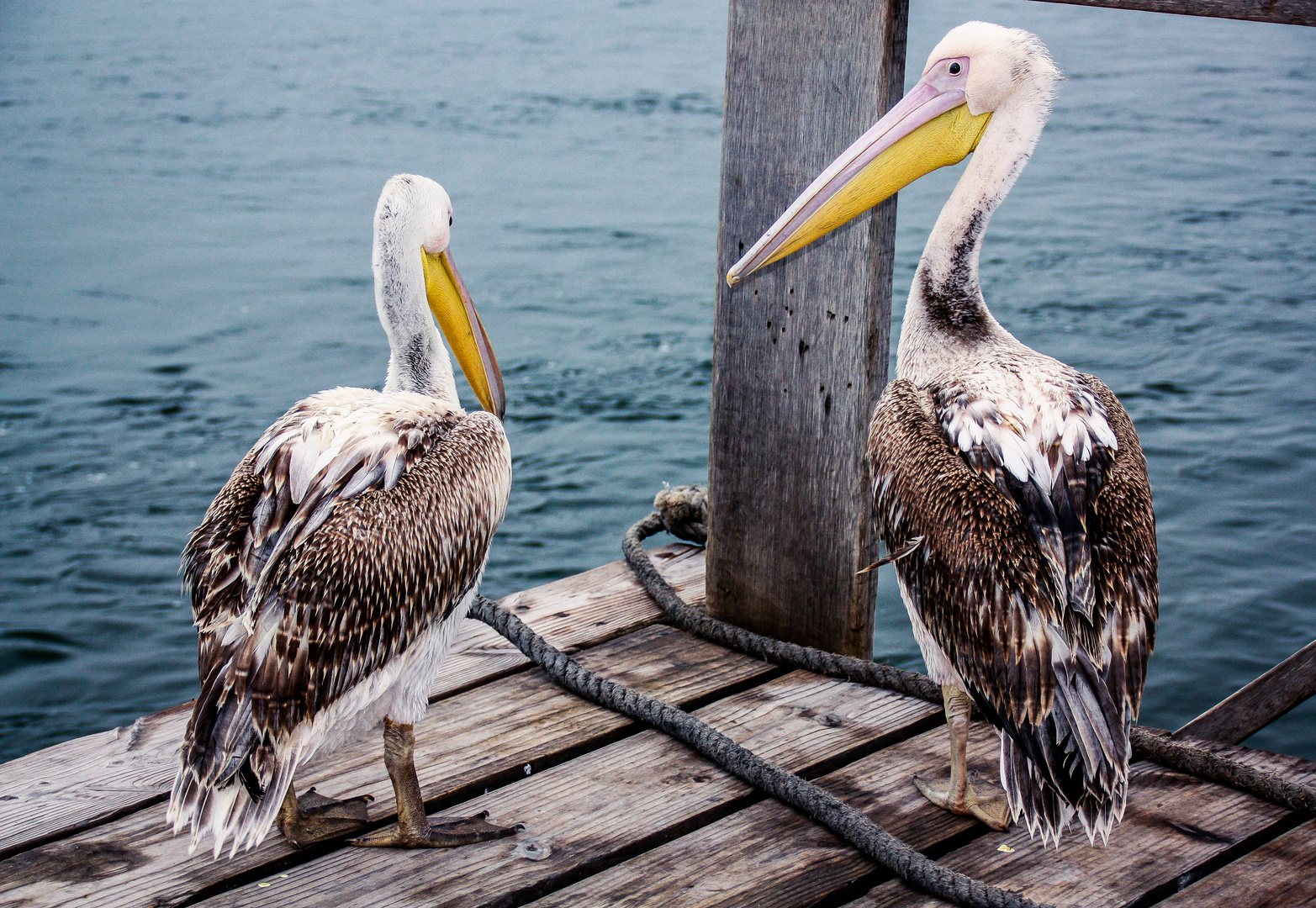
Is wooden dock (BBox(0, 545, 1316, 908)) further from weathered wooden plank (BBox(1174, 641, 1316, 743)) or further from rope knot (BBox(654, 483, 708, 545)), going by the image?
rope knot (BBox(654, 483, 708, 545))

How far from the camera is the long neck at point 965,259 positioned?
3053 millimetres

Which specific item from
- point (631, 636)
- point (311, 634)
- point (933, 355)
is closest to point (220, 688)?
point (311, 634)

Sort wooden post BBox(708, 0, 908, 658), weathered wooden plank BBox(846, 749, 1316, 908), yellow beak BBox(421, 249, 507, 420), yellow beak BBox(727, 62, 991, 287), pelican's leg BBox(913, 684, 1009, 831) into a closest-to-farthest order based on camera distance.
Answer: weathered wooden plank BBox(846, 749, 1316, 908) → pelican's leg BBox(913, 684, 1009, 831) → yellow beak BBox(727, 62, 991, 287) → wooden post BBox(708, 0, 908, 658) → yellow beak BBox(421, 249, 507, 420)

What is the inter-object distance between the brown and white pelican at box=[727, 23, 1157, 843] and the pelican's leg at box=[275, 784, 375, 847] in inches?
51.4

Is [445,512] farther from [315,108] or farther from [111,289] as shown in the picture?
[315,108]

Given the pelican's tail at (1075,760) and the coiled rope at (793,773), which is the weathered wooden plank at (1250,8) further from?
the coiled rope at (793,773)

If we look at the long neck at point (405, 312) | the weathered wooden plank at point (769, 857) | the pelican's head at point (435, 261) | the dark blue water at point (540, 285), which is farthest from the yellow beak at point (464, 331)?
the dark blue water at point (540, 285)

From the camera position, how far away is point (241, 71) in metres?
15.1

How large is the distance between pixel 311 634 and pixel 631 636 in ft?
4.64

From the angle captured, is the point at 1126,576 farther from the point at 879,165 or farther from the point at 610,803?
the point at 610,803

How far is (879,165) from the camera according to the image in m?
2.94

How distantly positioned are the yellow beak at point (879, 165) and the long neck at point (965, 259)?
9 cm

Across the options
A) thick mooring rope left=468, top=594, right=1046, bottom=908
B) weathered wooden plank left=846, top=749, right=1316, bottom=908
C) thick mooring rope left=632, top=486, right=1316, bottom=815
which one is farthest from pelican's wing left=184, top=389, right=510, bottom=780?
weathered wooden plank left=846, top=749, right=1316, bottom=908

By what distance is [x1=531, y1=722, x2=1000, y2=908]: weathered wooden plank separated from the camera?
2.50m
